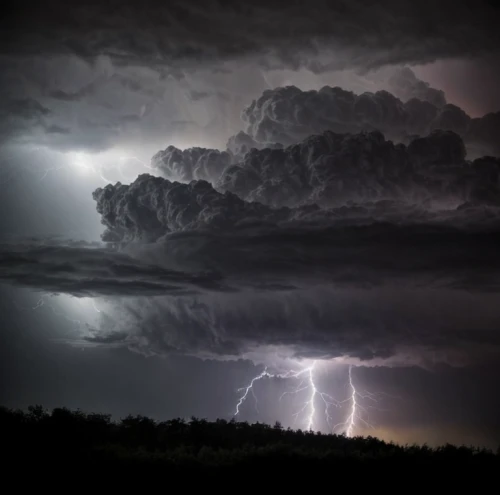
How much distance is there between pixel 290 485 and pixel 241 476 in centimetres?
171

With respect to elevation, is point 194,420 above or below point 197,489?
above

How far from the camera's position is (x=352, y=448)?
39875 mm

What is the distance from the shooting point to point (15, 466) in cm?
2852

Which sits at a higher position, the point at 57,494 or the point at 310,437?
the point at 310,437

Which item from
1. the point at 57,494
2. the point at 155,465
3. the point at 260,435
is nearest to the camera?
the point at 57,494

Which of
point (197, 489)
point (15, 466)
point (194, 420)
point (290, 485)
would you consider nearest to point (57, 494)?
point (15, 466)

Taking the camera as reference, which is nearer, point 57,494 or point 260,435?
point 57,494

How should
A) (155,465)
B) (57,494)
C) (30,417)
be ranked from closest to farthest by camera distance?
(57,494) → (155,465) → (30,417)

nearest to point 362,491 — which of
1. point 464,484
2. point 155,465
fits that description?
point 464,484

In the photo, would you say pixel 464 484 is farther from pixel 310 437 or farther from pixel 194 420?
pixel 194 420

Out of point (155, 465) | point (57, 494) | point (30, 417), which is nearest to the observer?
point (57, 494)

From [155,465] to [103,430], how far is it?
10608mm

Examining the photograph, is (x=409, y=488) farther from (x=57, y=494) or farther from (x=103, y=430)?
(x=103, y=430)

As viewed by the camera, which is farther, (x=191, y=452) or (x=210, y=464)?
(x=191, y=452)
